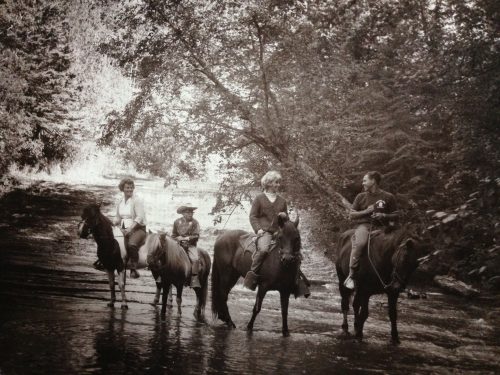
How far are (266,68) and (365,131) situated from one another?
374 cm

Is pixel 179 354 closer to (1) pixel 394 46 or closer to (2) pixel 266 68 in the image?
(2) pixel 266 68

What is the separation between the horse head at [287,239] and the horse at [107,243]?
120 inches

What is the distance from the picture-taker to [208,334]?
290 inches

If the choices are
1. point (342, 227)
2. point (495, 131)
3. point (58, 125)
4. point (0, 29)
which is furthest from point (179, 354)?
point (58, 125)

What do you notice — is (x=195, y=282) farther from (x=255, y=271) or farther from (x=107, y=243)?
(x=255, y=271)

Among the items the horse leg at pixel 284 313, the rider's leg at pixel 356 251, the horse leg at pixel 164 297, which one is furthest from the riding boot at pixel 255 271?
the horse leg at pixel 164 297

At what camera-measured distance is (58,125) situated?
2458cm

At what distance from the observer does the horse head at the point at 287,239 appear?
7488 mm

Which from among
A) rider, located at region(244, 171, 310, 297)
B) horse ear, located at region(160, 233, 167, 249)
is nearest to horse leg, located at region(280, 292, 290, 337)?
rider, located at region(244, 171, 310, 297)

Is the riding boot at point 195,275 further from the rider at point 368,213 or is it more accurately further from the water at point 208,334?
the rider at point 368,213

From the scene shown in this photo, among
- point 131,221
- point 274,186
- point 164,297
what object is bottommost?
point 164,297

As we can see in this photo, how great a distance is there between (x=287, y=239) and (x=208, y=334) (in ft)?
5.79

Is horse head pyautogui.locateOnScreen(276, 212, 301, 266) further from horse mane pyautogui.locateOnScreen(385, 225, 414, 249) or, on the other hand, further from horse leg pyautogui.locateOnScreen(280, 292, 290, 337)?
horse mane pyautogui.locateOnScreen(385, 225, 414, 249)

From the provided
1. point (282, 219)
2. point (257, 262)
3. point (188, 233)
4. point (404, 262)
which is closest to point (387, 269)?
point (404, 262)
